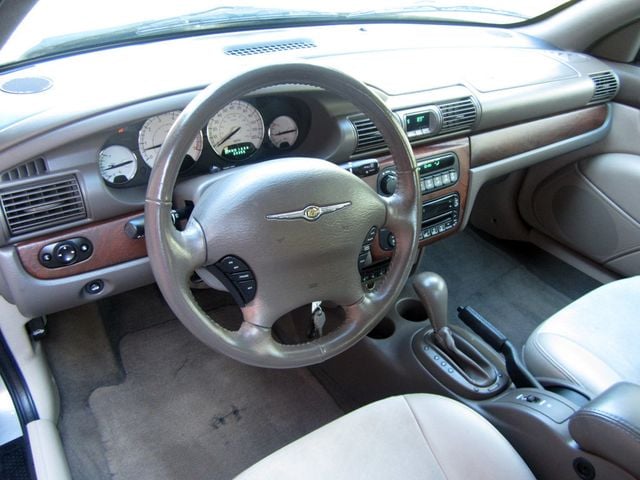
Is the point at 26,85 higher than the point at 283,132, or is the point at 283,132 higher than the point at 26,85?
the point at 26,85

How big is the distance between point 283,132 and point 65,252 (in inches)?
23.0

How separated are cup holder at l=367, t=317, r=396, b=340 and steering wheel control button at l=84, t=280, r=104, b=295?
0.77 m

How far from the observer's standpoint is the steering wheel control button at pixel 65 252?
1.17 metres

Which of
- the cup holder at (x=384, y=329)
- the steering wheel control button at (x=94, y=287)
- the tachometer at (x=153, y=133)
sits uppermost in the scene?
the tachometer at (x=153, y=133)

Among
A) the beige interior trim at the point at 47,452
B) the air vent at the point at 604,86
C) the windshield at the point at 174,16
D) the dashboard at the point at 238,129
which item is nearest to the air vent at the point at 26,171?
the dashboard at the point at 238,129

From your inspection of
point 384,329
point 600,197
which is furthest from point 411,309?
point 600,197

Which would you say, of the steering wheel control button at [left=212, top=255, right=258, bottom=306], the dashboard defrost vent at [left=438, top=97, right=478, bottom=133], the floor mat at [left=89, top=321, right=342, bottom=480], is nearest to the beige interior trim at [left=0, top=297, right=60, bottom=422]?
the floor mat at [left=89, top=321, right=342, bottom=480]

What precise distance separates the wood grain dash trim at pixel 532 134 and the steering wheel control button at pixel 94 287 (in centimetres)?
114

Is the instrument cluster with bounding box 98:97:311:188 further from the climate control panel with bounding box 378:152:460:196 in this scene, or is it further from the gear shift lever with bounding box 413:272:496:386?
the gear shift lever with bounding box 413:272:496:386

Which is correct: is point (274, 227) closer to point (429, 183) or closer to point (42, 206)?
point (42, 206)

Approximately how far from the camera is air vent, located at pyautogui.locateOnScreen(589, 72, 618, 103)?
7.08 feet

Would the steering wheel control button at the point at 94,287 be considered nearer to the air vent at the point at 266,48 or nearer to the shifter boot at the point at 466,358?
the air vent at the point at 266,48

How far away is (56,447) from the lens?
5.17 ft

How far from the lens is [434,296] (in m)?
1.48
